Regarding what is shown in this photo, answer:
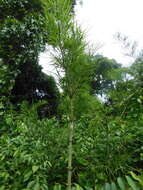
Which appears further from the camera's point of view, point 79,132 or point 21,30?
point 21,30

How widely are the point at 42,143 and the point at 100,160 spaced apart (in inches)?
10.9

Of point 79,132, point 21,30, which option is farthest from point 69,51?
point 21,30

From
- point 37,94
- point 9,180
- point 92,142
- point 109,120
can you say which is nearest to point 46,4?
point 109,120

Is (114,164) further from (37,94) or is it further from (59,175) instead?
(37,94)

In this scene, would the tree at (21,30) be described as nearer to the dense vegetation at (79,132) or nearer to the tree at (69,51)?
the dense vegetation at (79,132)

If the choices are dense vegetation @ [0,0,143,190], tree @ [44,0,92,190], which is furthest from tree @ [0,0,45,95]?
tree @ [44,0,92,190]

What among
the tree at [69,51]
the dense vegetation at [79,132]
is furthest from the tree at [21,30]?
the tree at [69,51]

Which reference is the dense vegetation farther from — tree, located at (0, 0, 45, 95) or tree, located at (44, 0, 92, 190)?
tree, located at (0, 0, 45, 95)

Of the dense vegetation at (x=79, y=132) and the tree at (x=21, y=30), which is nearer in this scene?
the dense vegetation at (x=79, y=132)

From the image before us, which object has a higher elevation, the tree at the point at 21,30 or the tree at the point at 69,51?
the tree at the point at 21,30

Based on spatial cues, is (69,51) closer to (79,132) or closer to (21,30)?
(79,132)

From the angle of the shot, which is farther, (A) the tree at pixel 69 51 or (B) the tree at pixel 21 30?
(B) the tree at pixel 21 30

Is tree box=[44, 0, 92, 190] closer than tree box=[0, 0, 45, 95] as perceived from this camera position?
Yes

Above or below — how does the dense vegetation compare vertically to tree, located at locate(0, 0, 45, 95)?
below
